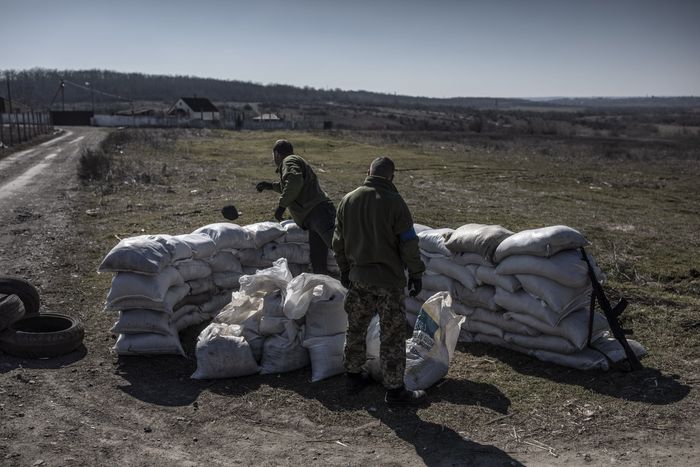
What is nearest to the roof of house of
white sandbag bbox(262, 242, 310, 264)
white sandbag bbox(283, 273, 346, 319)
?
white sandbag bbox(262, 242, 310, 264)

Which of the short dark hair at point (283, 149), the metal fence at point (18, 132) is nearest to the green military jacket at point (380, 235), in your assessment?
the short dark hair at point (283, 149)

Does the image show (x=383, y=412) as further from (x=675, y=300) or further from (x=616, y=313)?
(x=675, y=300)

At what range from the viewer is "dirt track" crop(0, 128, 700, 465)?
13.9ft

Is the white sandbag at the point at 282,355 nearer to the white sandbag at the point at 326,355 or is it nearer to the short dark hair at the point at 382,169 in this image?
the white sandbag at the point at 326,355

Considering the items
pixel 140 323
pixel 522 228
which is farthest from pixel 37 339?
pixel 522 228

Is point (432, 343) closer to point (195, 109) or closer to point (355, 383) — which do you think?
point (355, 383)

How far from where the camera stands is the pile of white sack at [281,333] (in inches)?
218

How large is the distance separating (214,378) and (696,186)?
66.2 feet

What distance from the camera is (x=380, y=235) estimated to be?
4.79 m

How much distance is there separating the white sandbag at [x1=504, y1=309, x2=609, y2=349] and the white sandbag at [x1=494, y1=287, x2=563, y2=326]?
0.06 meters

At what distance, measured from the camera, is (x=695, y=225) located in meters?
14.0

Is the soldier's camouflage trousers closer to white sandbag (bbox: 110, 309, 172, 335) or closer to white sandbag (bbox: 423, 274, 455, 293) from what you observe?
white sandbag (bbox: 423, 274, 455, 293)

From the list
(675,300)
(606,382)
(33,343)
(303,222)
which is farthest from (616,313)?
(33,343)

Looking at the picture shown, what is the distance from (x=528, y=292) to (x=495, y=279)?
0.34 meters
